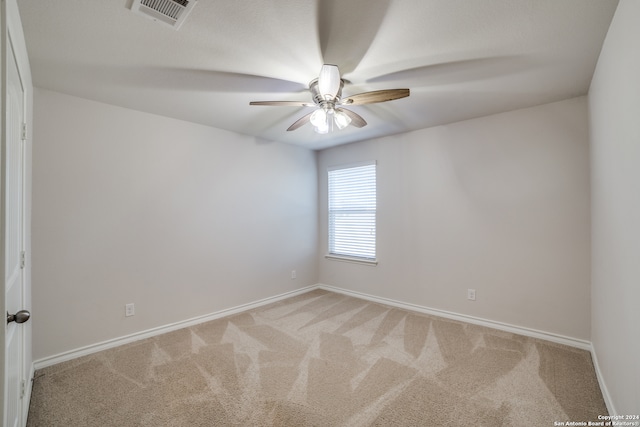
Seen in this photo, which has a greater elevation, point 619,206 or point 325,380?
point 619,206

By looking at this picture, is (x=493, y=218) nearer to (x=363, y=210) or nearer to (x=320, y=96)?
(x=363, y=210)

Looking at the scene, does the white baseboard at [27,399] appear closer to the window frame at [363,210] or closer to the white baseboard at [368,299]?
the white baseboard at [368,299]

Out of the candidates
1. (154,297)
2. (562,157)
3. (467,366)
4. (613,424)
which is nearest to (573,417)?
(613,424)

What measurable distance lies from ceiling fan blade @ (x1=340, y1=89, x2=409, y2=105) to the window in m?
2.00

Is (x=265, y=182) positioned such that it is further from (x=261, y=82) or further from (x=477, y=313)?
(x=477, y=313)

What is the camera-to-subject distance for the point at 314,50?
1.83m

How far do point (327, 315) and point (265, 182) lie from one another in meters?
1.98

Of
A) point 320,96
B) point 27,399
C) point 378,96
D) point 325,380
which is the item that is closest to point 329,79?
point 320,96

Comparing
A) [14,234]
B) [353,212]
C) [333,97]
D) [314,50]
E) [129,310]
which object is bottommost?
[129,310]

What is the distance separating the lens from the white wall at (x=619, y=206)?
1.33 m

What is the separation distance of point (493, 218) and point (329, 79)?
7.92 ft

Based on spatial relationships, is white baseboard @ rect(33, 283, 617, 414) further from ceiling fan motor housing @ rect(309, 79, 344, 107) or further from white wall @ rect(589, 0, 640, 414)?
ceiling fan motor housing @ rect(309, 79, 344, 107)

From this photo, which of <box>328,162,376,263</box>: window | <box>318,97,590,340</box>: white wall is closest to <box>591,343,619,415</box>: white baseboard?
<box>318,97,590,340</box>: white wall

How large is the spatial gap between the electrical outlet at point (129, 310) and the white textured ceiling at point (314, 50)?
1975 millimetres
